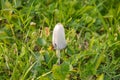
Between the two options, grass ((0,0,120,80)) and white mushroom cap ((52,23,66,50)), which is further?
grass ((0,0,120,80))

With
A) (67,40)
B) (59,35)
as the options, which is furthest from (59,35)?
(67,40)

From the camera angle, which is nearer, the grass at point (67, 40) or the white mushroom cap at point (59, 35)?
the white mushroom cap at point (59, 35)

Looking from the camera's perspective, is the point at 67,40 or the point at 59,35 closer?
the point at 59,35

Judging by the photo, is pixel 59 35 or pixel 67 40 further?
pixel 67 40

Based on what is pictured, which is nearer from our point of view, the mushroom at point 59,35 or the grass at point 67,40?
the mushroom at point 59,35

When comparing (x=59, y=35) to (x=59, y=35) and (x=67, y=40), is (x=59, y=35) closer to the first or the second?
(x=59, y=35)

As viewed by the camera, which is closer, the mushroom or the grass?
the mushroom

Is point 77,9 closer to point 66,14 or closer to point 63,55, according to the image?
point 66,14

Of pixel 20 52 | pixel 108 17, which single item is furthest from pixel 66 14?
pixel 20 52
